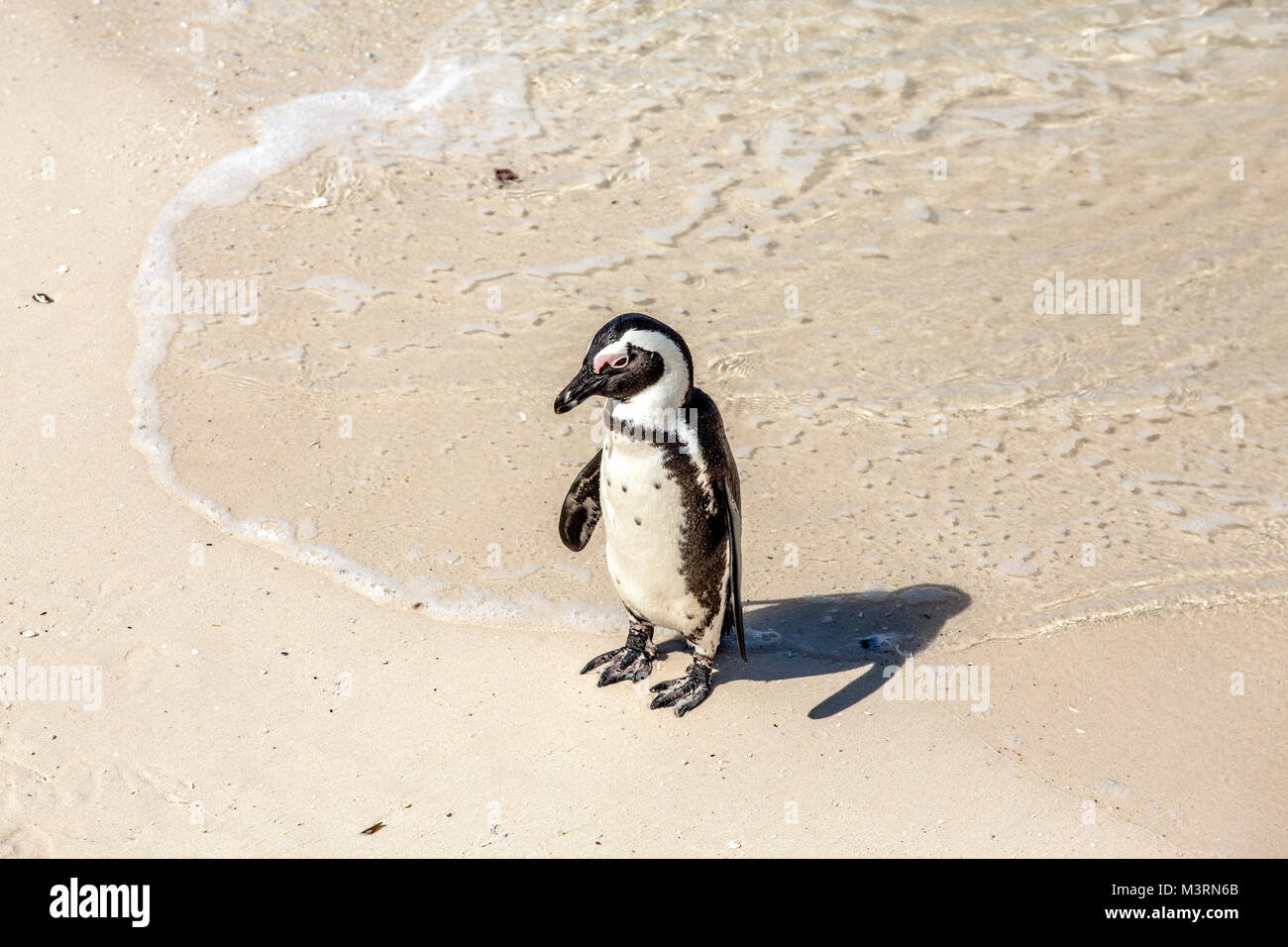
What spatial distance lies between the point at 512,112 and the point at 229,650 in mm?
5068

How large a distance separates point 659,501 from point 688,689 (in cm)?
79

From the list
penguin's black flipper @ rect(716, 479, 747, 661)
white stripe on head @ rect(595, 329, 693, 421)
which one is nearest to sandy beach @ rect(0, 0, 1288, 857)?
penguin's black flipper @ rect(716, 479, 747, 661)

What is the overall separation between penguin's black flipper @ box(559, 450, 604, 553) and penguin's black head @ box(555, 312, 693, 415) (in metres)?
0.54

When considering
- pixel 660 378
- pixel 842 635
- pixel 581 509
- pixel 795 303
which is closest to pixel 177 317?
pixel 581 509

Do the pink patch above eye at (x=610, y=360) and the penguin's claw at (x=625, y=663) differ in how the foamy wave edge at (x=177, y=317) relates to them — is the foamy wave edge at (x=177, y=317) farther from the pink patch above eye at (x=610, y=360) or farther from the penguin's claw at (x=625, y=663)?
the pink patch above eye at (x=610, y=360)

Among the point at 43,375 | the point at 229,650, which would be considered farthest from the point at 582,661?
the point at 43,375

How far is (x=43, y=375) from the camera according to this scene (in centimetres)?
570

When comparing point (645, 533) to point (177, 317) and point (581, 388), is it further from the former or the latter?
point (177, 317)

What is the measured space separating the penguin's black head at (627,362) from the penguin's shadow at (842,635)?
4.22 feet

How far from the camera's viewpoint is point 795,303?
665 centimetres

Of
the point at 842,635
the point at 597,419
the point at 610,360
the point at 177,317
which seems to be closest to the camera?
the point at 610,360

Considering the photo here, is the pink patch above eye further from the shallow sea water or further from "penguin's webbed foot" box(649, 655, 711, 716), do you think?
the shallow sea water

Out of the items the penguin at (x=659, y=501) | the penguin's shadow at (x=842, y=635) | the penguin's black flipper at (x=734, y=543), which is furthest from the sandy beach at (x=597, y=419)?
the penguin's black flipper at (x=734, y=543)

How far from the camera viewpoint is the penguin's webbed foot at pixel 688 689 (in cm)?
413
